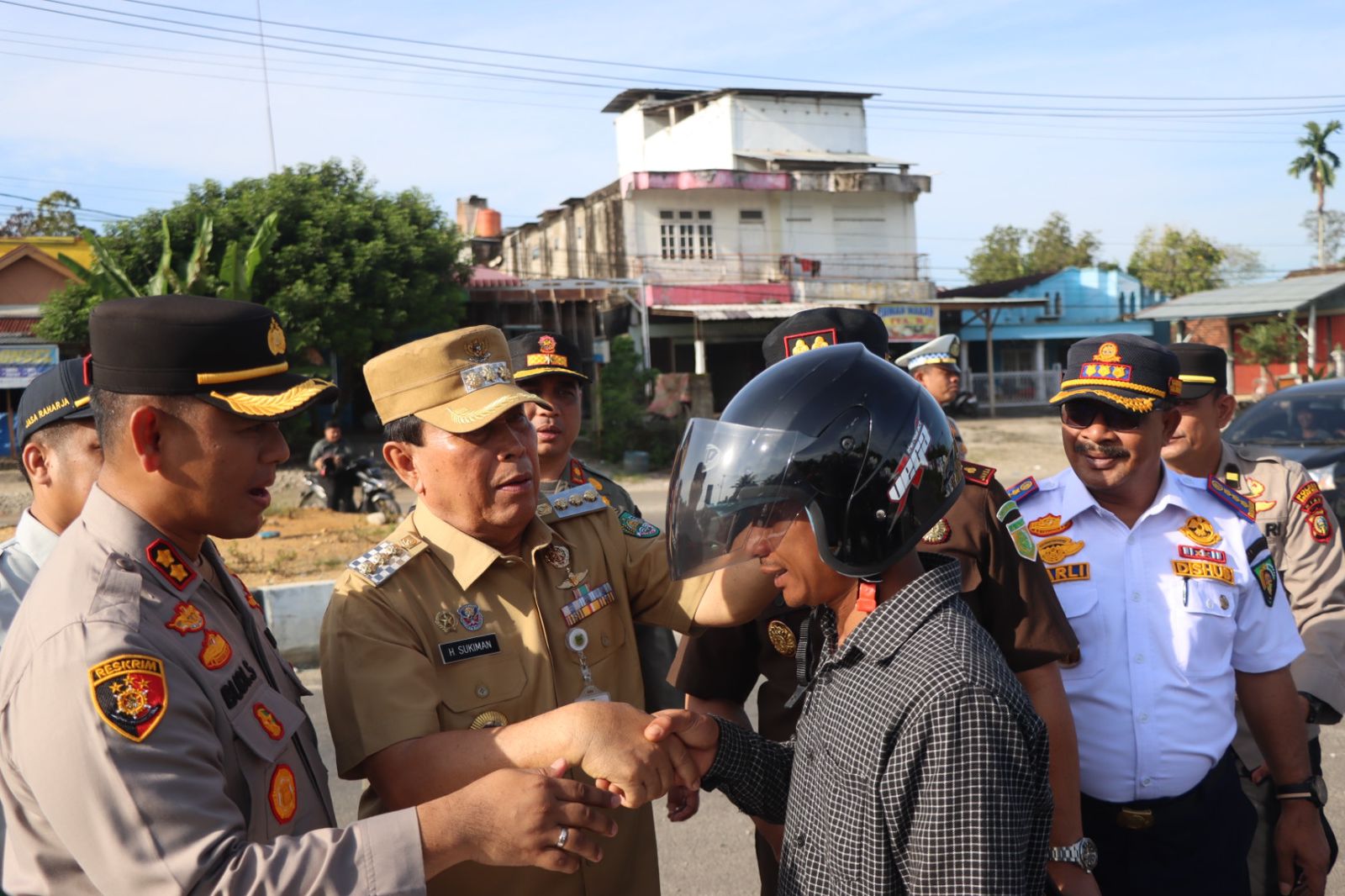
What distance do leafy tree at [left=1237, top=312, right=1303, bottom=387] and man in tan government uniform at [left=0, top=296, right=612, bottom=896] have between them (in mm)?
32134

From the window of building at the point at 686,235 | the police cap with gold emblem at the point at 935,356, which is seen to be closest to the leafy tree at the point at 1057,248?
the window of building at the point at 686,235

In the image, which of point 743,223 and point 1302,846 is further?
point 743,223

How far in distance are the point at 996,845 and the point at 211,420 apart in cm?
143

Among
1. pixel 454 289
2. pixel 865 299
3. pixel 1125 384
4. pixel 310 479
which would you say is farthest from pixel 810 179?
pixel 1125 384

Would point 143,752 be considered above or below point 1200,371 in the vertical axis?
below

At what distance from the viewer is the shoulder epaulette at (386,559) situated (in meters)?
2.10

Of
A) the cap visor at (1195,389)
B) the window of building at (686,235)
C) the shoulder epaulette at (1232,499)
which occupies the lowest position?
the shoulder epaulette at (1232,499)

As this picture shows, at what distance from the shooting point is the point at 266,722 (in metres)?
1.77

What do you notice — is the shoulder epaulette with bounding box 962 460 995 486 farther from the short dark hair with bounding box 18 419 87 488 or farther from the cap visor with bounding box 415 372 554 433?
the short dark hair with bounding box 18 419 87 488

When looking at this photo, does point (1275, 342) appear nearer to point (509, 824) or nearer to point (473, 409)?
point (473, 409)

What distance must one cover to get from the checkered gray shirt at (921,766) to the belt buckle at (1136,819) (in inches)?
39.6

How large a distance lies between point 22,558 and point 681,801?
189cm

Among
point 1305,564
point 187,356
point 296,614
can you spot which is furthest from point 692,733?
point 296,614

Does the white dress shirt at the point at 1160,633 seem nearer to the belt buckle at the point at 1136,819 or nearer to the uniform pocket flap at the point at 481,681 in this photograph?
the belt buckle at the point at 1136,819
